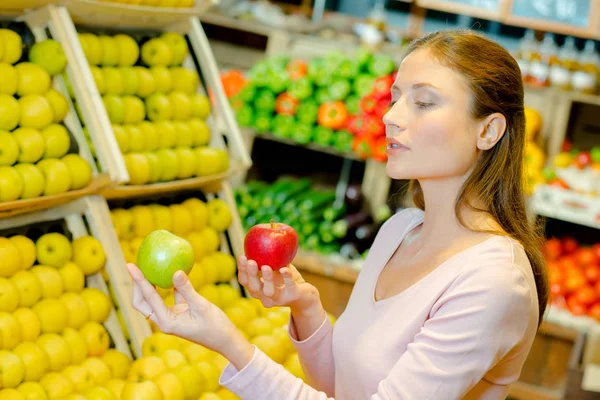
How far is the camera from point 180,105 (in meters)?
2.77

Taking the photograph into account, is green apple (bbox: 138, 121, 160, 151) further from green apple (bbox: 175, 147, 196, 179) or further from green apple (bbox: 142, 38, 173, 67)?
green apple (bbox: 142, 38, 173, 67)

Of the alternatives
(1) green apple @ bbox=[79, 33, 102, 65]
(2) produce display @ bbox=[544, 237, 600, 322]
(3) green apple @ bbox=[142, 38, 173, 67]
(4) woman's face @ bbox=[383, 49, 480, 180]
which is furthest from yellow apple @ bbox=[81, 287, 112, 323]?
(2) produce display @ bbox=[544, 237, 600, 322]

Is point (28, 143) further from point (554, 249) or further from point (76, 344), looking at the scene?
point (554, 249)

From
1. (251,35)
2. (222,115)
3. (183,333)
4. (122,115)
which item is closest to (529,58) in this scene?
(251,35)

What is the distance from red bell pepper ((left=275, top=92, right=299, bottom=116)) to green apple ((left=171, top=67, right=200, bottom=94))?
6.50 feet

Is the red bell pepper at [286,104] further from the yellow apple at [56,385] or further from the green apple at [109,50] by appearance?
the yellow apple at [56,385]

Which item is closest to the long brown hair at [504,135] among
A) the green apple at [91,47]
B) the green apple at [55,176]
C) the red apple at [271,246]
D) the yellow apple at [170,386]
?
the red apple at [271,246]

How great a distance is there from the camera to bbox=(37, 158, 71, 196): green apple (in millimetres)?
2172

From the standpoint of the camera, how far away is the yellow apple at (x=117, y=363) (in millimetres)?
2293

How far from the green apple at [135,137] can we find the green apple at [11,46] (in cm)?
44

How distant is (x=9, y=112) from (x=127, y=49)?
23.2 inches

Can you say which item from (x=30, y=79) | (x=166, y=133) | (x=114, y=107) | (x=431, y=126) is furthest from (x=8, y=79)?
(x=431, y=126)

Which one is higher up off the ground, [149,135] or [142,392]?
[149,135]

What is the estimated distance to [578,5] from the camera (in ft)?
16.5
